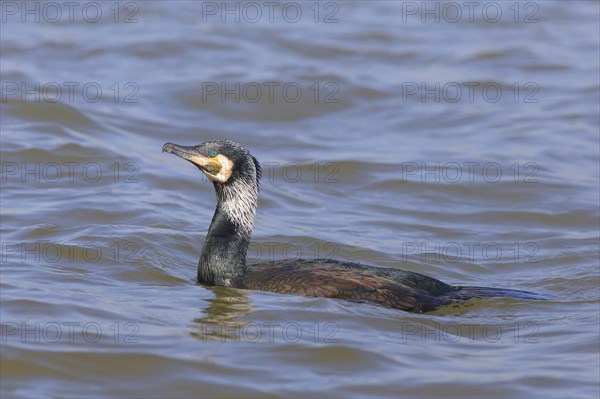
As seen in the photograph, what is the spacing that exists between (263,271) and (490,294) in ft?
6.72

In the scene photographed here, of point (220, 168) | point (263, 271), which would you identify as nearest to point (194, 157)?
point (220, 168)

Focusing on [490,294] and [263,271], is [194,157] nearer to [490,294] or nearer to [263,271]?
[263,271]

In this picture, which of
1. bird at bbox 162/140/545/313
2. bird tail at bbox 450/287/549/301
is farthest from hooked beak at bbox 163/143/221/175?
bird tail at bbox 450/287/549/301

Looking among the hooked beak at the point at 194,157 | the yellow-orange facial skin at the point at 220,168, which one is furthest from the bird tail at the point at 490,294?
the hooked beak at the point at 194,157

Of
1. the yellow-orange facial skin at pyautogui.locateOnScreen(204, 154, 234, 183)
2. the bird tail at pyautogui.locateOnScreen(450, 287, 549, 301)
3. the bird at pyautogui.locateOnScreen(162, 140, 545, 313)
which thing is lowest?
the bird tail at pyautogui.locateOnScreen(450, 287, 549, 301)

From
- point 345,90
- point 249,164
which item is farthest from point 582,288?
point 345,90

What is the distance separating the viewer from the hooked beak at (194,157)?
11.1 m

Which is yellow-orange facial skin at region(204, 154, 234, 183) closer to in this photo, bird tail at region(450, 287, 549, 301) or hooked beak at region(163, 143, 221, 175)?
hooked beak at region(163, 143, 221, 175)

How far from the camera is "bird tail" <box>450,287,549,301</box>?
11.2 m

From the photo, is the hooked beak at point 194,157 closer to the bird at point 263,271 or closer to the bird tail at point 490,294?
the bird at point 263,271

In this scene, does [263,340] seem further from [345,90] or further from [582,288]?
[345,90]

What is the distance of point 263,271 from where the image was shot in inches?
442

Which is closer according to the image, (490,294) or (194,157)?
(194,157)

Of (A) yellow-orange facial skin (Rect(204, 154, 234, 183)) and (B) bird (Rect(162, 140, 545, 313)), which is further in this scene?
(A) yellow-orange facial skin (Rect(204, 154, 234, 183))
